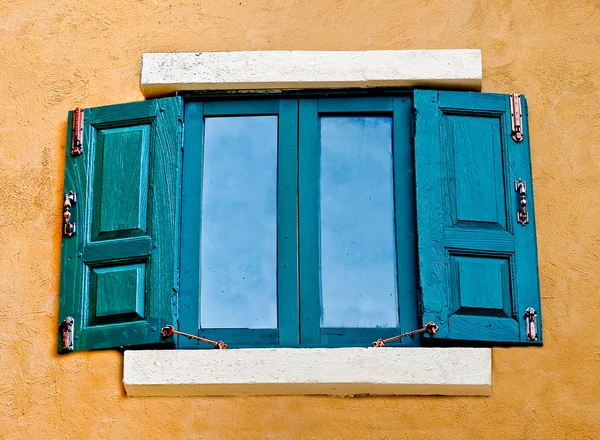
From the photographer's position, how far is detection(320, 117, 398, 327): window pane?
229 inches

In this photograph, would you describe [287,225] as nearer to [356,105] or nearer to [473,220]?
[356,105]

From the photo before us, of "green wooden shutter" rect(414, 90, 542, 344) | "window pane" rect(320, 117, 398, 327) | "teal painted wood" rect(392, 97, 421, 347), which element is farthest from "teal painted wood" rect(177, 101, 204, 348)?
"green wooden shutter" rect(414, 90, 542, 344)

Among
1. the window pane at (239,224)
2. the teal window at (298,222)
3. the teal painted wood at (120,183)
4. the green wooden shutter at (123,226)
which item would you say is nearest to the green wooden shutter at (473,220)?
the teal window at (298,222)

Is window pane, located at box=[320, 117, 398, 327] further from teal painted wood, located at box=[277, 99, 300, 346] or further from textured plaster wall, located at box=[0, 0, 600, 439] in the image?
textured plaster wall, located at box=[0, 0, 600, 439]

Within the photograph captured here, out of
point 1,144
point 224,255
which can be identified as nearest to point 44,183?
point 1,144

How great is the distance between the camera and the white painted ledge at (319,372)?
5527 mm

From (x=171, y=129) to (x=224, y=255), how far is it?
0.65 metres

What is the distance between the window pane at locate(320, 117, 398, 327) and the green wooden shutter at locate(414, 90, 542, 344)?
18cm

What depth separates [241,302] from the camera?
582 cm

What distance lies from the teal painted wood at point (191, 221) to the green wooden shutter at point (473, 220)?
3.37ft

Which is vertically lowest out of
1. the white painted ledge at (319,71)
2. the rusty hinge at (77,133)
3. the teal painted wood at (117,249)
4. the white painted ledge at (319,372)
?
the white painted ledge at (319,372)

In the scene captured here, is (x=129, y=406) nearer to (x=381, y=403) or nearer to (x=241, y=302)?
(x=241, y=302)

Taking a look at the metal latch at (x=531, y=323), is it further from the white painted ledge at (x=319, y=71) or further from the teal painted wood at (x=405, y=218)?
the white painted ledge at (x=319, y=71)

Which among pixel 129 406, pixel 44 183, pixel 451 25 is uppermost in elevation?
pixel 451 25
